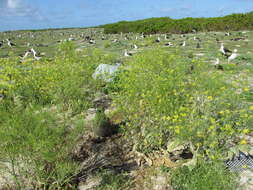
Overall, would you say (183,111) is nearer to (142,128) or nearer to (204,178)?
(142,128)

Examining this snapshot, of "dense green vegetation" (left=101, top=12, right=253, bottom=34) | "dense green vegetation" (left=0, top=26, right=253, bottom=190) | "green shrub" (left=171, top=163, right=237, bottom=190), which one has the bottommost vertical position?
"green shrub" (left=171, top=163, right=237, bottom=190)

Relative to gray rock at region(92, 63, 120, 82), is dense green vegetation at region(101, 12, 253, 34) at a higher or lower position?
higher

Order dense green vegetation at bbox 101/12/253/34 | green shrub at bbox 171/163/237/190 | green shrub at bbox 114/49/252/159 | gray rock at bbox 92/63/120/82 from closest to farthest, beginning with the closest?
green shrub at bbox 171/163/237/190 → green shrub at bbox 114/49/252/159 → gray rock at bbox 92/63/120/82 → dense green vegetation at bbox 101/12/253/34

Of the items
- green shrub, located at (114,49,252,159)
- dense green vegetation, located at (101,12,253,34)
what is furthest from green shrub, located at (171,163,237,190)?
dense green vegetation, located at (101,12,253,34)

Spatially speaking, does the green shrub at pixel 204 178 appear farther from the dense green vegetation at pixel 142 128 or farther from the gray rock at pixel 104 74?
the gray rock at pixel 104 74

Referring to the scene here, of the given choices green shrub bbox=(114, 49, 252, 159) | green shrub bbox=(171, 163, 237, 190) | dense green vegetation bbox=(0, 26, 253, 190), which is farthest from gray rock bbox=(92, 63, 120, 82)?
green shrub bbox=(171, 163, 237, 190)

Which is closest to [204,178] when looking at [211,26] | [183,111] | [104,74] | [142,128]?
[183,111]

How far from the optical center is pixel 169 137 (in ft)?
16.0

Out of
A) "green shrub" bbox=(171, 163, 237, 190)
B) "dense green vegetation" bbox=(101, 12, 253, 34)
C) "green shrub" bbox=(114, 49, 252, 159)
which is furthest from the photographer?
"dense green vegetation" bbox=(101, 12, 253, 34)

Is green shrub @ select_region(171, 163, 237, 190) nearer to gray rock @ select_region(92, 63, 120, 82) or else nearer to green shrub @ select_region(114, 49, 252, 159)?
green shrub @ select_region(114, 49, 252, 159)

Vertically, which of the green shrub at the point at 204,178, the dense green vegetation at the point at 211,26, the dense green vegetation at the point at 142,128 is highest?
the dense green vegetation at the point at 211,26

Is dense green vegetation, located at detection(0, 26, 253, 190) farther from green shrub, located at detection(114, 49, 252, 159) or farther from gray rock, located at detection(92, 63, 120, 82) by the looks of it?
gray rock, located at detection(92, 63, 120, 82)

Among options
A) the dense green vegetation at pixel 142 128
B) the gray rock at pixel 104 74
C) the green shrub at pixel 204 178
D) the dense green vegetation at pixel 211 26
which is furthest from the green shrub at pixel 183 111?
the dense green vegetation at pixel 211 26

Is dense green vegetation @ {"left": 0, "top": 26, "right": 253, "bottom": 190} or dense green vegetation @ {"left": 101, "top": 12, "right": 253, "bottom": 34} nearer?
dense green vegetation @ {"left": 0, "top": 26, "right": 253, "bottom": 190}
